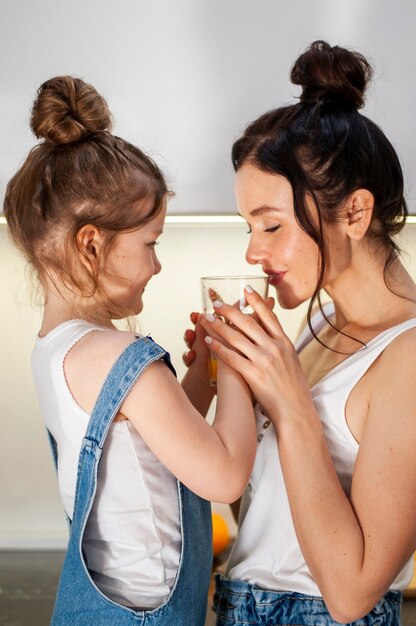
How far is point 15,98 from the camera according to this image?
5.49ft

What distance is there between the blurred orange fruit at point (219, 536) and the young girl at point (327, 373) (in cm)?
72

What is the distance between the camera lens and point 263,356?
1.14 metres

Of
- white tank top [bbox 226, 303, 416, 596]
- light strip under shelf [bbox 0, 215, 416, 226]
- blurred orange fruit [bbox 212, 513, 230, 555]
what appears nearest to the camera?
white tank top [bbox 226, 303, 416, 596]

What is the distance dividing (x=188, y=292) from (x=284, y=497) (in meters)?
1.06

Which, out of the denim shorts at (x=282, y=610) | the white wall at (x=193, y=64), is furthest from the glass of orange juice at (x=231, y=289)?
the white wall at (x=193, y=64)

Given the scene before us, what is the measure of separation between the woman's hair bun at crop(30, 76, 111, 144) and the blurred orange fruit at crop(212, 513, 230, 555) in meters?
1.08

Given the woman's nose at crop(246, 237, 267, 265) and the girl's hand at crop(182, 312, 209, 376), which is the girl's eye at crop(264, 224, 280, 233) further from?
the girl's hand at crop(182, 312, 209, 376)

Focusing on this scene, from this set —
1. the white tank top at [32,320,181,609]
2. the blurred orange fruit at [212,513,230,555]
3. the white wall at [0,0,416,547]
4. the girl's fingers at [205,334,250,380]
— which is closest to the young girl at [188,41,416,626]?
the girl's fingers at [205,334,250,380]

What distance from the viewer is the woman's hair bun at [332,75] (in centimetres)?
127

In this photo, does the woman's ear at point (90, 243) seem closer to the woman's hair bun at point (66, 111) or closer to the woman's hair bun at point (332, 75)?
the woman's hair bun at point (66, 111)

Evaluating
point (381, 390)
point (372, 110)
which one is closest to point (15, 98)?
point (372, 110)

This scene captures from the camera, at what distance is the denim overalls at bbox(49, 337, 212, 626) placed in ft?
3.41

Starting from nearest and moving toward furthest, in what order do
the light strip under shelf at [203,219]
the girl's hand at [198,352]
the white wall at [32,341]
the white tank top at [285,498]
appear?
the white tank top at [285,498], the girl's hand at [198,352], the light strip under shelf at [203,219], the white wall at [32,341]

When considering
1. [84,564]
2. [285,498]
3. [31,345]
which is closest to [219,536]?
[31,345]
